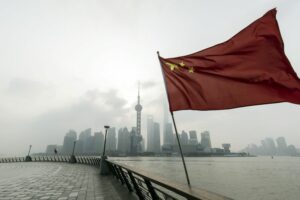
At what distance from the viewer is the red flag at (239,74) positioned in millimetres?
3525

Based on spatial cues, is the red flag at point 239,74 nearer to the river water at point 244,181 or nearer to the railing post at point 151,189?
the railing post at point 151,189

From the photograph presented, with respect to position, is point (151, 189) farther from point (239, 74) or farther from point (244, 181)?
point (244, 181)

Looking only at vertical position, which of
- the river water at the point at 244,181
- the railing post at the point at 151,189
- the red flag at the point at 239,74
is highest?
the red flag at the point at 239,74

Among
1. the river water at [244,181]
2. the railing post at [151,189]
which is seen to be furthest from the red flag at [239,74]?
the river water at [244,181]

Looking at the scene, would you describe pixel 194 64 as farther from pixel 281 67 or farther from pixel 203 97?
pixel 281 67

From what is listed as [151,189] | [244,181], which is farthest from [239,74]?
[244,181]

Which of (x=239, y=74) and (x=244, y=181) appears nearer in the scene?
(x=239, y=74)

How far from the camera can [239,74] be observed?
4.00 metres

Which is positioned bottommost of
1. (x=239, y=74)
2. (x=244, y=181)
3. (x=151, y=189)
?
(x=244, y=181)

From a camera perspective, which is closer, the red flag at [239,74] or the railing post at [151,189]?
the red flag at [239,74]

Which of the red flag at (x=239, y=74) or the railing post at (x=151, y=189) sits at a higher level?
the red flag at (x=239, y=74)

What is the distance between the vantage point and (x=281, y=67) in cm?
355

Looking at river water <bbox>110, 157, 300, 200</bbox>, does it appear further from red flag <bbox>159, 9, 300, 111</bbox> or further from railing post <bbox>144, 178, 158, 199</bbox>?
red flag <bbox>159, 9, 300, 111</bbox>

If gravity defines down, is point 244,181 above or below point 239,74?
below
